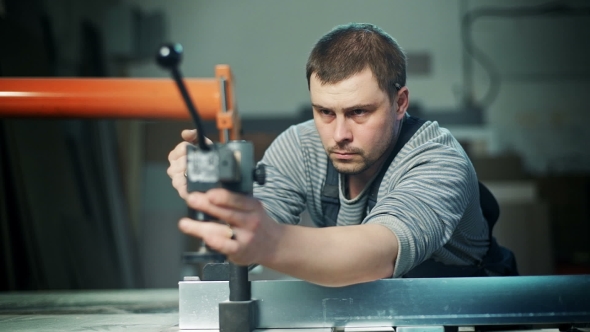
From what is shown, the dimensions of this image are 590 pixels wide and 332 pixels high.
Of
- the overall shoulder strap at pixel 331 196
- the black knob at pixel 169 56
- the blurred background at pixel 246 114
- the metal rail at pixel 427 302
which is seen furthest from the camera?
the blurred background at pixel 246 114

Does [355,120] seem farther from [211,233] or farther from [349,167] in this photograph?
[211,233]

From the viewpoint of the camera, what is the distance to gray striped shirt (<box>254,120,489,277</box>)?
104 cm

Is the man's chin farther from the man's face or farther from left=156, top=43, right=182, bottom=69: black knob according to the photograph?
left=156, top=43, right=182, bottom=69: black knob

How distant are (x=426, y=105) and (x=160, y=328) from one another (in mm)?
3811

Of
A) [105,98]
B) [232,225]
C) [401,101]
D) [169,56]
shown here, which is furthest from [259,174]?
[401,101]

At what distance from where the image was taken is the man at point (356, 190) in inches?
33.0

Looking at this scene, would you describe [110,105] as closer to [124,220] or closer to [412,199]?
[412,199]

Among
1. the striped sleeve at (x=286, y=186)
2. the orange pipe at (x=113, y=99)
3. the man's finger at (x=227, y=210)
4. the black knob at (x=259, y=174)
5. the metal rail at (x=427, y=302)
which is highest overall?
the orange pipe at (x=113, y=99)

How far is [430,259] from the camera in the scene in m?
1.36

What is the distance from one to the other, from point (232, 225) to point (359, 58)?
0.62m

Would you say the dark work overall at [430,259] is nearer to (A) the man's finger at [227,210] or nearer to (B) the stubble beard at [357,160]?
(B) the stubble beard at [357,160]

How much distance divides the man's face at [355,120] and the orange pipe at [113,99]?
0.24 metres

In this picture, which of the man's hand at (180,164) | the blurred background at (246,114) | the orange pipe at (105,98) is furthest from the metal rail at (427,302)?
the blurred background at (246,114)

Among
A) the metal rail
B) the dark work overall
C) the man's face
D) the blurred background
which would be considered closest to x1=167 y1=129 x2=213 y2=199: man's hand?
the metal rail
